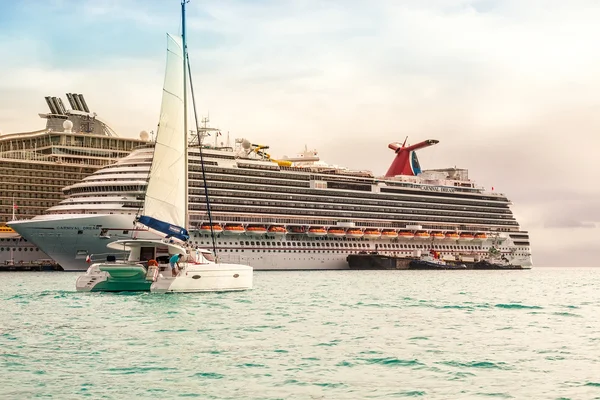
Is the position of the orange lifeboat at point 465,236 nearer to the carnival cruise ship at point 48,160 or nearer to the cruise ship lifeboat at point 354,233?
the cruise ship lifeboat at point 354,233

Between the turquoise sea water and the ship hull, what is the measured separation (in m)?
47.9

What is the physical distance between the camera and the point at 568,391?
17.1m

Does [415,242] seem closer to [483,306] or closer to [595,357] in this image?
[483,306]

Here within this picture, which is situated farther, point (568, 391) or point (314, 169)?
point (314, 169)

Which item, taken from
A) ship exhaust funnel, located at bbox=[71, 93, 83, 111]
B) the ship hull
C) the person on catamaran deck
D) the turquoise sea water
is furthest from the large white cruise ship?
the turquoise sea water

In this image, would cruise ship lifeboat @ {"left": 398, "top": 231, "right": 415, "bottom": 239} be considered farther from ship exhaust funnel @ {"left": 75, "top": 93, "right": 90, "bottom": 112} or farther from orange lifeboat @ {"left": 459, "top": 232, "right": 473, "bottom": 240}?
ship exhaust funnel @ {"left": 75, "top": 93, "right": 90, "bottom": 112}

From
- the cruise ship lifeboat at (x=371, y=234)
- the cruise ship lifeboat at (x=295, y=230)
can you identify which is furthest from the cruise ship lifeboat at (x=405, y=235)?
the cruise ship lifeboat at (x=295, y=230)

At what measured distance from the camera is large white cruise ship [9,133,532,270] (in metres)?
92.9

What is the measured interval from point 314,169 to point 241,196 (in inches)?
582

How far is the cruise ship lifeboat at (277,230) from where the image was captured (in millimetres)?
105500

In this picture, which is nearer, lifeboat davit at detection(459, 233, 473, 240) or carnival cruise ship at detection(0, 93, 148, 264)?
carnival cruise ship at detection(0, 93, 148, 264)

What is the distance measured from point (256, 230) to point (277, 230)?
3.25 meters

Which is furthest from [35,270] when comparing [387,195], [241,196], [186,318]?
[186,318]

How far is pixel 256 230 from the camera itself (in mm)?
103438
